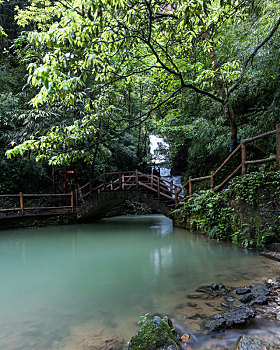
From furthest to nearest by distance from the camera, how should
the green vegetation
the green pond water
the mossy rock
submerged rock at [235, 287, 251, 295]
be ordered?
the green vegetation < submerged rock at [235, 287, 251, 295] < the green pond water < the mossy rock

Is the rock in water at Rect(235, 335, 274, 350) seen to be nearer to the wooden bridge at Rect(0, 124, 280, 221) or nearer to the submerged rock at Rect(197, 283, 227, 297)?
the submerged rock at Rect(197, 283, 227, 297)

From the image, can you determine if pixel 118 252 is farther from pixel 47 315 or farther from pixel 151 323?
pixel 151 323

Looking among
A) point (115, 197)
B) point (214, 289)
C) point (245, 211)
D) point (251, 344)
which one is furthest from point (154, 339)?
point (115, 197)

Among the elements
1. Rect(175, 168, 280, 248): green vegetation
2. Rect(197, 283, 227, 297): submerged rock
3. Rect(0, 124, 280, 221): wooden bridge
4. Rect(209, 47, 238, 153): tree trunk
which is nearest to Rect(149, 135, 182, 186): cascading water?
Rect(0, 124, 280, 221): wooden bridge

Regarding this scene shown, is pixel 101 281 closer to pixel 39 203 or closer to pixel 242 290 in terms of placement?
pixel 242 290

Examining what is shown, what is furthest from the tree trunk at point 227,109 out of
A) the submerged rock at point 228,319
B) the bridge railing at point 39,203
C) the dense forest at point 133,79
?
the bridge railing at point 39,203

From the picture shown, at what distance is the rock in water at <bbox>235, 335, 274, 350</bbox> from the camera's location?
2244mm

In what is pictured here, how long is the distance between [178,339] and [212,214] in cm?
572

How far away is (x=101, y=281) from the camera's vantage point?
4.48 metres

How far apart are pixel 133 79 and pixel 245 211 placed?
4.43 meters

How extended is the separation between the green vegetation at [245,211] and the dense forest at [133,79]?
85.1 inches

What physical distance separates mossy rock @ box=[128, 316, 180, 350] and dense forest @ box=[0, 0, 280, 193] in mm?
2688

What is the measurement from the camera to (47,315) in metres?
3.19

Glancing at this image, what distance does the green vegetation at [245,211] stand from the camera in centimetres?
589
